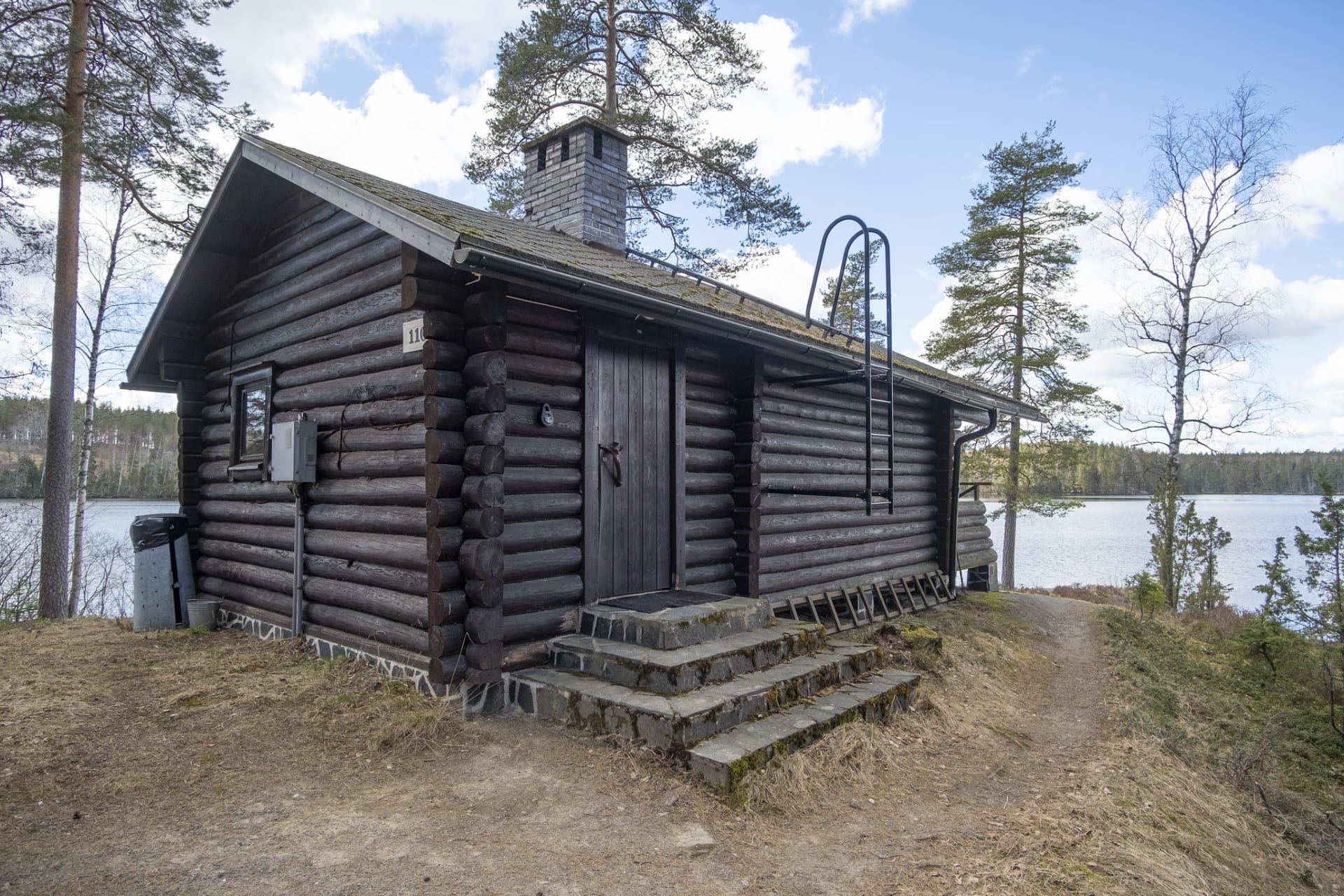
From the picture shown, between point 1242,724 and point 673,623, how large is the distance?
20.9 feet

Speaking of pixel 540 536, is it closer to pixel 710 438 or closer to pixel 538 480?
pixel 538 480

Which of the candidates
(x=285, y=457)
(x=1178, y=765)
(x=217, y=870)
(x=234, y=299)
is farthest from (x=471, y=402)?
(x=1178, y=765)

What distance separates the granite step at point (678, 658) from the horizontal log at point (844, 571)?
6.54ft

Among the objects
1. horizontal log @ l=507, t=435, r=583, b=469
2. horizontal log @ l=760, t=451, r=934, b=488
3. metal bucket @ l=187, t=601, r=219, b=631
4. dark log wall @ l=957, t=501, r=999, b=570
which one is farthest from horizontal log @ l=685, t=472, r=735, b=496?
dark log wall @ l=957, t=501, r=999, b=570

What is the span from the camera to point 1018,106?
16953 mm

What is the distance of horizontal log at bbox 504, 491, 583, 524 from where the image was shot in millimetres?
5211

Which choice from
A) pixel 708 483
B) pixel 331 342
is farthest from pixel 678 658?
pixel 331 342

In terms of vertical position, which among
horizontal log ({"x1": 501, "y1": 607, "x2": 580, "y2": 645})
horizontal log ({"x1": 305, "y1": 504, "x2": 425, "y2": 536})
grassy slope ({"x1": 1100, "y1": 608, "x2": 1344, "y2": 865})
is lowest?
grassy slope ({"x1": 1100, "y1": 608, "x2": 1344, "y2": 865})

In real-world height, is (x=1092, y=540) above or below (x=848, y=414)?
below

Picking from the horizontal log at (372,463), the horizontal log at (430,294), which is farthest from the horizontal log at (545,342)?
the horizontal log at (372,463)

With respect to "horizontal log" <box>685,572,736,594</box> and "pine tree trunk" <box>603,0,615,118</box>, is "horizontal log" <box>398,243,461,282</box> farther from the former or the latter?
"pine tree trunk" <box>603,0,615,118</box>

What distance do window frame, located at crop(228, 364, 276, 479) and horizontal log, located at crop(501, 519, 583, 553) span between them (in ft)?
10.7

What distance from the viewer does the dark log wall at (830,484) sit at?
7.80m

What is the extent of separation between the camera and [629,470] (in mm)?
6211
